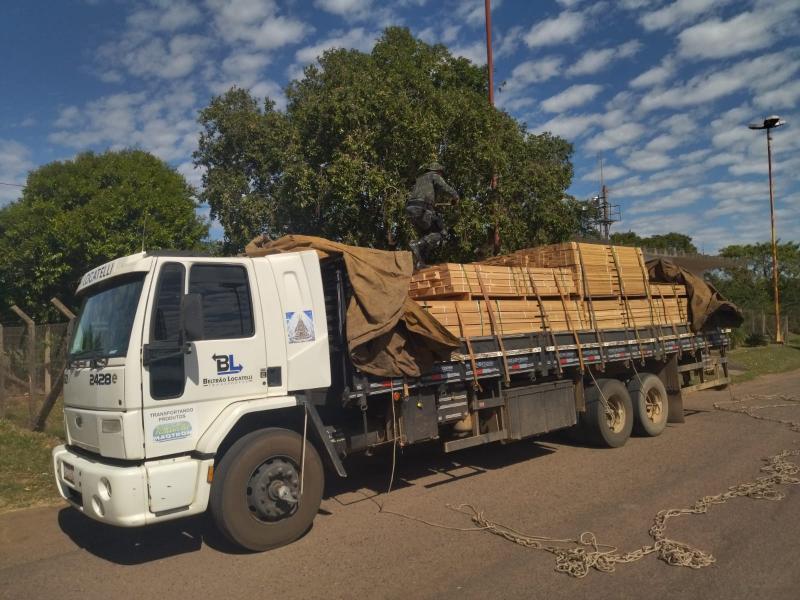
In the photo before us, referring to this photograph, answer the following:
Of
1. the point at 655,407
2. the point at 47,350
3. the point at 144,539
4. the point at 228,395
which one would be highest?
the point at 47,350

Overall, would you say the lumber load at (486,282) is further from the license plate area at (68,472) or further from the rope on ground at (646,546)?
the license plate area at (68,472)

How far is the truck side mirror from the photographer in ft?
15.6

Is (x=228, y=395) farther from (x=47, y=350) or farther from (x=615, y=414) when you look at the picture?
(x=47, y=350)

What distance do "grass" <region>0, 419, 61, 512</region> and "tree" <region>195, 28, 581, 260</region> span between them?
20.6 ft

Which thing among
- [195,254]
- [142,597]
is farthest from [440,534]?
[195,254]


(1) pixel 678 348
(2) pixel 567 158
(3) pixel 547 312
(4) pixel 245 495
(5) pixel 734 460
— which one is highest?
(2) pixel 567 158

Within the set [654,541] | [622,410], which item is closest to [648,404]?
[622,410]

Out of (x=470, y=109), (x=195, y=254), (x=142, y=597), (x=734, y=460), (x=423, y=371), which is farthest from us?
(x=470, y=109)

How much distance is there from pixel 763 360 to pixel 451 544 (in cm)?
2153

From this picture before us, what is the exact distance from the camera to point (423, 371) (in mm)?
6305

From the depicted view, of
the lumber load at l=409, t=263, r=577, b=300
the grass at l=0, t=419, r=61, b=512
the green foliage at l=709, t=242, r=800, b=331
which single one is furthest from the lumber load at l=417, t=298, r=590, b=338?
the green foliage at l=709, t=242, r=800, b=331

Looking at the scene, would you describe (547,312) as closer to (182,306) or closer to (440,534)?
(440,534)

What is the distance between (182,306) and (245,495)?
163 cm

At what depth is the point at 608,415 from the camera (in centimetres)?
888
